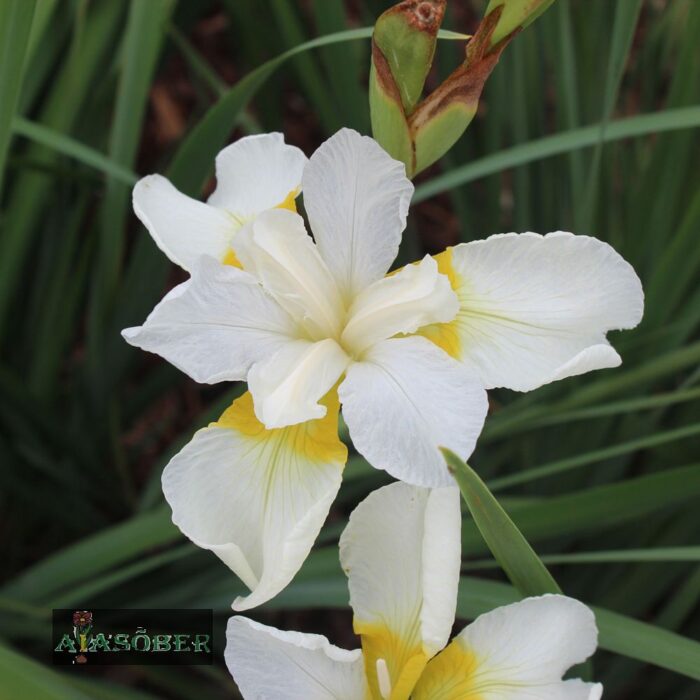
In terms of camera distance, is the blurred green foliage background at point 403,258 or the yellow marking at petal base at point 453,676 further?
the blurred green foliage background at point 403,258

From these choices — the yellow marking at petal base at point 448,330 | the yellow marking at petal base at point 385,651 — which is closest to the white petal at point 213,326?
the yellow marking at petal base at point 448,330

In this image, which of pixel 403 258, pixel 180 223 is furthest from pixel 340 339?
pixel 403 258

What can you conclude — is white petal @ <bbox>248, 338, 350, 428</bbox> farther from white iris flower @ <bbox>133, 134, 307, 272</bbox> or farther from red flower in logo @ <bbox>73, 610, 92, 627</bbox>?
red flower in logo @ <bbox>73, 610, 92, 627</bbox>

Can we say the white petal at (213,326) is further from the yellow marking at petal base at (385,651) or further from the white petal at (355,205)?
the yellow marking at petal base at (385,651)

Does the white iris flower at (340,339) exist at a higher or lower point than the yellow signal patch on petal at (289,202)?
lower

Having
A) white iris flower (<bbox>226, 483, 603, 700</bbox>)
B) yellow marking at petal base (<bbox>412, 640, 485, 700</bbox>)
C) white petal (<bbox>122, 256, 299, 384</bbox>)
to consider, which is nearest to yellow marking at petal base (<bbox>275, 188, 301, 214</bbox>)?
white petal (<bbox>122, 256, 299, 384</bbox>)

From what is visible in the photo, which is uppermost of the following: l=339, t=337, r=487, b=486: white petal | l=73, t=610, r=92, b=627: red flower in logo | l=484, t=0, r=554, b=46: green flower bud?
l=484, t=0, r=554, b=46: green flower bud

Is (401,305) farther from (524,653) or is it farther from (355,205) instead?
(524,653)
